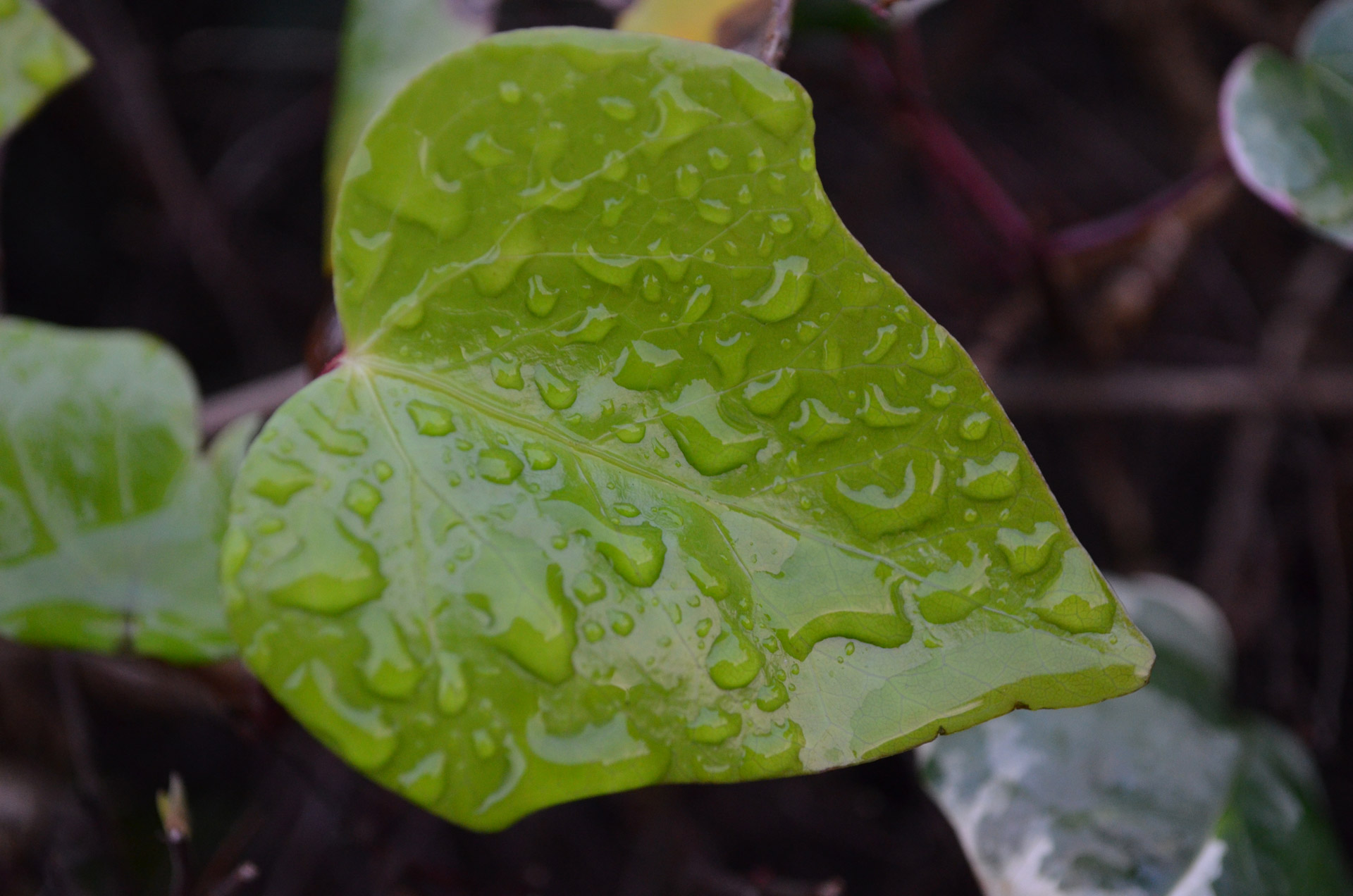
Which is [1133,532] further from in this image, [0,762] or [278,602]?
[0,762]

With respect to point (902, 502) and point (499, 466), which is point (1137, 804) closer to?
point (902, 502)

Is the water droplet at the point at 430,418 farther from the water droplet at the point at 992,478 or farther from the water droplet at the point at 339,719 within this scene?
the water droplet at the point at 992,478

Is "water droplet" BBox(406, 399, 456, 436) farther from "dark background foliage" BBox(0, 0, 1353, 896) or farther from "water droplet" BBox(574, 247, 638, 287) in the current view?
"dark background foliage" BBox(0, 0, 1353, 896)

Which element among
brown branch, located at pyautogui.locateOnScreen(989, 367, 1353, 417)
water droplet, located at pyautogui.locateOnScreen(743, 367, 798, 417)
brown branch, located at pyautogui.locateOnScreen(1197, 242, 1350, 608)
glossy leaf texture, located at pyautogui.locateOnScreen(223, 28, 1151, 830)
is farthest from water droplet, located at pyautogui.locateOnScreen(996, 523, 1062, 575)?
brown branch, located at pyautogui.locateOnScreen(1197, 242, 1350, 608)

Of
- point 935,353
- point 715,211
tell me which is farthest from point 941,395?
point 715,211

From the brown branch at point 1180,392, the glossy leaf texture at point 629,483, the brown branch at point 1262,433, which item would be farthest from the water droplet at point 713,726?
the brown branch at point 1262,433

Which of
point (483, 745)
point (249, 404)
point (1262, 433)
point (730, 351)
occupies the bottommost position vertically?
point (1262, 433)

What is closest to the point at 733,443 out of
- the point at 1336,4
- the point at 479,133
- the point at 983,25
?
the point at 479,133
